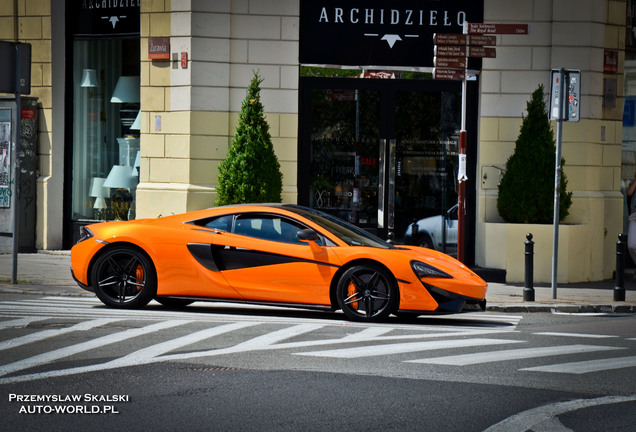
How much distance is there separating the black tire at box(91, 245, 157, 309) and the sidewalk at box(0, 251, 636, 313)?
1517mm

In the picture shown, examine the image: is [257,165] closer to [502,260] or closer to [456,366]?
[502,260]

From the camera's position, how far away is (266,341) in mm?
9070

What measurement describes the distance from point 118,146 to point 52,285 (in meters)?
5.58

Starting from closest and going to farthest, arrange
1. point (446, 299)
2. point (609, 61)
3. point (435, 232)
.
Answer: point (446, 299), point (609, 61), point (435, 232)

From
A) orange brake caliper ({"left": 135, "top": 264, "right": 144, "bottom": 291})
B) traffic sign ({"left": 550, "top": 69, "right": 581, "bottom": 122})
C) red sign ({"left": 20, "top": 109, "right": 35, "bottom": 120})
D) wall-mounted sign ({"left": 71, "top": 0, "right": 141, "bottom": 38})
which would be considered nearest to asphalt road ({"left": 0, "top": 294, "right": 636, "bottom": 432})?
orange brake caliper ({"left": 135, "top": 264, "right": 144, "bottom": 291})

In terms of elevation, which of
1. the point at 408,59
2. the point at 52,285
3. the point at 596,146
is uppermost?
the point at 408,59

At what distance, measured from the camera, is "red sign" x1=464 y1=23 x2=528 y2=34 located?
14.1 meters

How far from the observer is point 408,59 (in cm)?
1756

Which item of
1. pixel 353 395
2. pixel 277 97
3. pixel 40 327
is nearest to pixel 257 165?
pixel 277 97

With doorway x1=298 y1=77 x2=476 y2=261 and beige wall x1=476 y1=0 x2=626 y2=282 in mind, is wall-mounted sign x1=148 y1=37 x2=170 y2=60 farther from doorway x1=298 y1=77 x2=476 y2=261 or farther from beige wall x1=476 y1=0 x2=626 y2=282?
beige wall x1=476 y1=0 x2=626 y2=282

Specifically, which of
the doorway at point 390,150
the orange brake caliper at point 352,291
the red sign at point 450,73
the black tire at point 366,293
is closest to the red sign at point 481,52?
the red sign at point 450,73

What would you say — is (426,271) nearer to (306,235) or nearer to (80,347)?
(306,235)

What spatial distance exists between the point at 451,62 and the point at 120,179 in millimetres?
7310

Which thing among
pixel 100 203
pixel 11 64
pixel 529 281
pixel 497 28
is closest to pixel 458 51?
pixel 497 28
